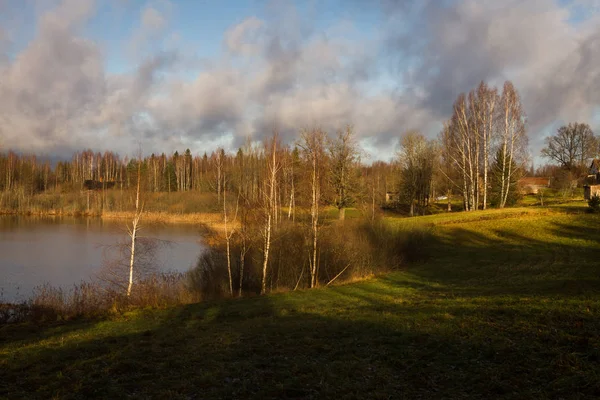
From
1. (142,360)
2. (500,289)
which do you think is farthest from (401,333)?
(500,289)

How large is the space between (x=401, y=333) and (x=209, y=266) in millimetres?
14125

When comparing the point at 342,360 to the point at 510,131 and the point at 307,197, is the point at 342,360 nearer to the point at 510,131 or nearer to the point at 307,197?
the point at 307,197

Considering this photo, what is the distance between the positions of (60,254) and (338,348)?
92.2 feet

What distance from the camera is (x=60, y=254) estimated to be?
30.6 metres

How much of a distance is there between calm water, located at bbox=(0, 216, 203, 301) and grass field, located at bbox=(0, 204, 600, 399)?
849 cm

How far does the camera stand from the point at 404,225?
3041 cm

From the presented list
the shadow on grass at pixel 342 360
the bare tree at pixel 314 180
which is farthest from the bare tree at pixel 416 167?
the shadow on grass at pixel 342 360

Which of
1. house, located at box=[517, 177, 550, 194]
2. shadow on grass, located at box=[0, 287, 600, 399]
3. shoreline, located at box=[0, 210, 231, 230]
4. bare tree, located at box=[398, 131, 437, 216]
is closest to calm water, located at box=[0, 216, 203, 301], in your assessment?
shoreline, located at box=[0, 210, 231, 230]

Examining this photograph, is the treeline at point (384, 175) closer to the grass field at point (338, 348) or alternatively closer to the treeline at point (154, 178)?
the treeline at point (154, 178)

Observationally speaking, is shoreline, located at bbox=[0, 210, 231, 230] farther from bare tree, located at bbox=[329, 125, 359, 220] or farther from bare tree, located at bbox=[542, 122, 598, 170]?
bare tree, located at bbox=[542, 122, 598, 170]

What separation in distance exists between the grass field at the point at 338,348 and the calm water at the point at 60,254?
8.49m

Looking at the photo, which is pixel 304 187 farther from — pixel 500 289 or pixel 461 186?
pixel 461 186

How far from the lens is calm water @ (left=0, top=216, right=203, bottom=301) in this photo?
22469 millimetres

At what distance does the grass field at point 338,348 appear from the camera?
21.4 feet
